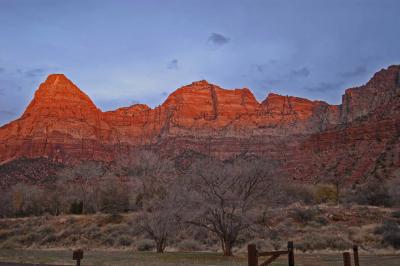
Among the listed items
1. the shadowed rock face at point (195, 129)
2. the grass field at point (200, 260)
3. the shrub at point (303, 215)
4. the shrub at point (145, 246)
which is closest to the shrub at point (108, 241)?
the shrub at point (145, 246)

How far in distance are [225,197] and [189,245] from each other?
11934mm

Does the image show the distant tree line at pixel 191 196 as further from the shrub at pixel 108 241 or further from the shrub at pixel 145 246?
the shrub at pixel 108 241

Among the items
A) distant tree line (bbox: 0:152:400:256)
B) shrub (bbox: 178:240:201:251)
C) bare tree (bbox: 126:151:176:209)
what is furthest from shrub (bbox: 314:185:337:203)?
shrub (bbox: 178:240:201:251)

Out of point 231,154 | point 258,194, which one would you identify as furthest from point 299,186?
point 231,154

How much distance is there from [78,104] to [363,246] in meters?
174

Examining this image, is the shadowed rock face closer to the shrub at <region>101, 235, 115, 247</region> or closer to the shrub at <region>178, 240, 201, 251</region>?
the shrub at <region>101, 235, 115, 247</region>

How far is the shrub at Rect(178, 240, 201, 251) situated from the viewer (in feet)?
123

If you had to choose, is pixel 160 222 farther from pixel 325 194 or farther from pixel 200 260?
pixel 325 194

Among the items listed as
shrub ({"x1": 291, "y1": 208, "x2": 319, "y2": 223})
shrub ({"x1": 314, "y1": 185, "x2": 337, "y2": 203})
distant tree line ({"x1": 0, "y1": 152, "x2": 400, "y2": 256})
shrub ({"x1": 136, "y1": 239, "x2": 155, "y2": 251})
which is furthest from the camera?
shrub ({"x1": 314, "y1": 185, "x2": 337, "y2": 203})

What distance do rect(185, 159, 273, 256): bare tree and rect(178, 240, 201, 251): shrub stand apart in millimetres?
7988

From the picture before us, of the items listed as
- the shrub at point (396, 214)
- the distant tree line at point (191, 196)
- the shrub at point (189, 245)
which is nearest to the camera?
the distant tree line at point (191, 196)

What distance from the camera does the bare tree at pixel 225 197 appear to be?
2747 cm

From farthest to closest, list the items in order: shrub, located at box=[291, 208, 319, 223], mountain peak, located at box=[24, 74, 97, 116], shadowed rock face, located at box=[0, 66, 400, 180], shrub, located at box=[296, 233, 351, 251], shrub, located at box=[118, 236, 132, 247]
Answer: mountain peak, located at box=[24, 74, 97, 116] < shadowed rock face, located at box=[0, 66, 400, 180] < shrub, located at box=[291, 208, 319, 223] < shrub, located at box=[118, 236, 132, 247] < shrub, located at box=[296, 233, 351, 251]

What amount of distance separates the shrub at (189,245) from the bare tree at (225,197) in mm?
7988
